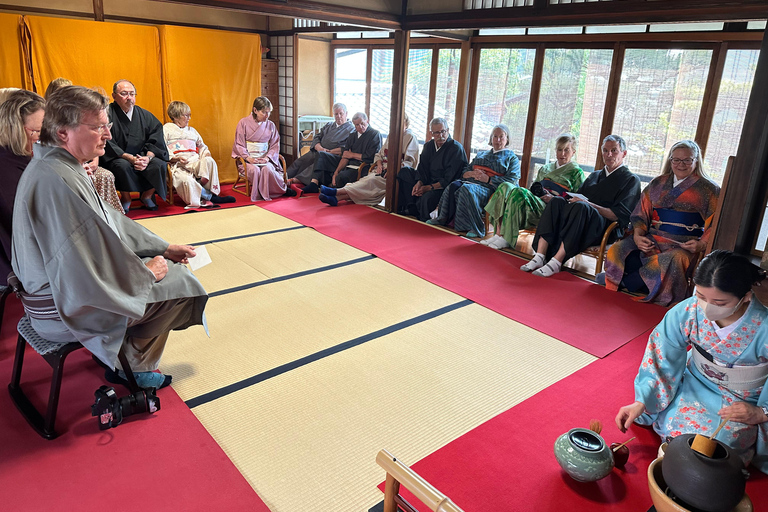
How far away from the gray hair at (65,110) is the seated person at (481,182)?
3.57 meters

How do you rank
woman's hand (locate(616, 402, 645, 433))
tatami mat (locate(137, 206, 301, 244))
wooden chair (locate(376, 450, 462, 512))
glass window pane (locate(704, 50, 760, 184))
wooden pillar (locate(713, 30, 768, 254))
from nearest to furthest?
wooden chair (locate(376, 450, 462, 512))
woman's hand (locate(616, 402, 645, 433))
wooden pillar (locate(713, 30, 768, 254))
glass window pane (locate(704, 50, 760, 184))
tatami mat (locate(137, 206, 301, 244))

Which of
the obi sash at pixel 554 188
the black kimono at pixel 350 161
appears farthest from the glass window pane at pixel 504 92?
the obi sash at pixel 554 188

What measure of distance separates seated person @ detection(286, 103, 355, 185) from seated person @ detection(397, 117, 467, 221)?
149 centimetres

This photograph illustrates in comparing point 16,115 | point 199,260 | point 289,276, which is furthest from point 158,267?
point 289,276

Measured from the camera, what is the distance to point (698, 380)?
209 centimetres

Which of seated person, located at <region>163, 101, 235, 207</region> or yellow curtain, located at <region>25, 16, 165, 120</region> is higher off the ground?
yellow curtain, located at <region>25, 16, 165, 120</region>

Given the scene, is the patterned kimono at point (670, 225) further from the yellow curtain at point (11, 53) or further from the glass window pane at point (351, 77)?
the yellow curtain at point (11, 53)

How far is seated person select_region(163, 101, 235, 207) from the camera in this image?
222 inches

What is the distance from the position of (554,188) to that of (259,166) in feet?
11.1

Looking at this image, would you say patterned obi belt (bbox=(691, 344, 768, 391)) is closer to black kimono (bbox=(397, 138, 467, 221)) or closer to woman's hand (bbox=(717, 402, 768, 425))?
woman's hand (bbox=(717, 402, 768, 425))

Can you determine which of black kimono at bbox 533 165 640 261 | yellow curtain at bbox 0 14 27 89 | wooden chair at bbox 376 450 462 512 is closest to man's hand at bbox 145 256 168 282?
wooden chair at bbox 376 450 462 512

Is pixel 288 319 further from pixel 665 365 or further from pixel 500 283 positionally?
pixel 665 365

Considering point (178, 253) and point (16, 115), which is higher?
point (16, 115)

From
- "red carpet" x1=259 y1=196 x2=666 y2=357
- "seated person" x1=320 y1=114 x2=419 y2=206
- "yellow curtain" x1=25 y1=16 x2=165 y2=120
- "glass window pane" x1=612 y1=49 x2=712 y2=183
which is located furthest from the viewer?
"seated person" x1=320 y1=114 x2=419 y2=206
